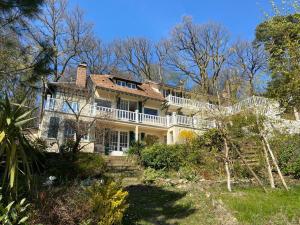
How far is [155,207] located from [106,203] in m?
3.06

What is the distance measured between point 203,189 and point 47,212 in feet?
20.2

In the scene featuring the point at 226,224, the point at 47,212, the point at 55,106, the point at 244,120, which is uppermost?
the point at 55,106

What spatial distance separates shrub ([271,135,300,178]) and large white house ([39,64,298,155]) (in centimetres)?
505

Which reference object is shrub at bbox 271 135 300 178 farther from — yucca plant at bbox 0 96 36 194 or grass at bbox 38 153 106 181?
yucca plant at bbox 0 96 36 194

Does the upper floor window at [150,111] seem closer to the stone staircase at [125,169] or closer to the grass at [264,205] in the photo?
the stone staircase at [125,169]

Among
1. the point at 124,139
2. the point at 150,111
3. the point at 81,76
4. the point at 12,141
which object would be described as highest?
the point at 81,76

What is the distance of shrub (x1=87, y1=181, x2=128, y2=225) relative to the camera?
635 centimetres

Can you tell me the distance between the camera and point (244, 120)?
11.5m

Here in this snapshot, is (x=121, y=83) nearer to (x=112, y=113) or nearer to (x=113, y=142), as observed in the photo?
(x=112, y=113)

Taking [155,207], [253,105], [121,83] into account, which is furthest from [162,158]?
[121,83]

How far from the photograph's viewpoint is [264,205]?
7.66m

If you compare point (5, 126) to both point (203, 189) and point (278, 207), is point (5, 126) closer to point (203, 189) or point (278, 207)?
point (278, 207)

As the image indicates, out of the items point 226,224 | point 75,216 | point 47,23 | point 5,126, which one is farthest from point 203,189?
point 47,23

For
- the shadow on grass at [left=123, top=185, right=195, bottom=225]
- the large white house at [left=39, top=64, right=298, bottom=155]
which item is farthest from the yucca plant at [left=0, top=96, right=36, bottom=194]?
the large white house at [left=39, top=64, right=298, bottom=155]
